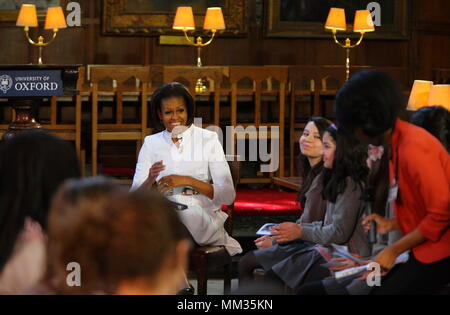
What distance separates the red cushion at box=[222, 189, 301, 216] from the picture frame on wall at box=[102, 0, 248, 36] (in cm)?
398

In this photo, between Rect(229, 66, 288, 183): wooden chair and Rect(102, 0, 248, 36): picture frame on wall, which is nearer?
Rect(229, 66, 288, 183): wooden chair

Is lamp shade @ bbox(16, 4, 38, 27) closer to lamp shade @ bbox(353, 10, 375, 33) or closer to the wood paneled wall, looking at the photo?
the wood paneled wall

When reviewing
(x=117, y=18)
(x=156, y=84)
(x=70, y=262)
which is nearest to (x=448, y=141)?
(x=70, y=262)

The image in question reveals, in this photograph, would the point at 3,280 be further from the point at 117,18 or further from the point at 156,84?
the point at 117,18

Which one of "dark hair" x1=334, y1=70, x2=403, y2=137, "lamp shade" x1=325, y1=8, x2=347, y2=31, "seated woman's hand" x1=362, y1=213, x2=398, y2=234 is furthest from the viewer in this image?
"lamp shade" x1=325, y1=8, x2=347, y2=31

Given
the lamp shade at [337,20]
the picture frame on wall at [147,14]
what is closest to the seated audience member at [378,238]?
the lamp shade at [337,20]

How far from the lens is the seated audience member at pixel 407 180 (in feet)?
8.21

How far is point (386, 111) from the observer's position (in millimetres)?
2502

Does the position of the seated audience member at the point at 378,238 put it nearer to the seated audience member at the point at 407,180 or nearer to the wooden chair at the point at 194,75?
the seated audience member at the point at 407,180

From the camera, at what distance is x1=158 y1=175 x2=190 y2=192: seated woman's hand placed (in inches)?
167

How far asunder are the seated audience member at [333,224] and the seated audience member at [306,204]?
0.09m

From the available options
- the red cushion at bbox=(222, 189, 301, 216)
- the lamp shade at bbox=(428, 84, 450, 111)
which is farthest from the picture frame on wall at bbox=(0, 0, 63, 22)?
the lamp shade at bbox=(428, 84, 450, 111)
